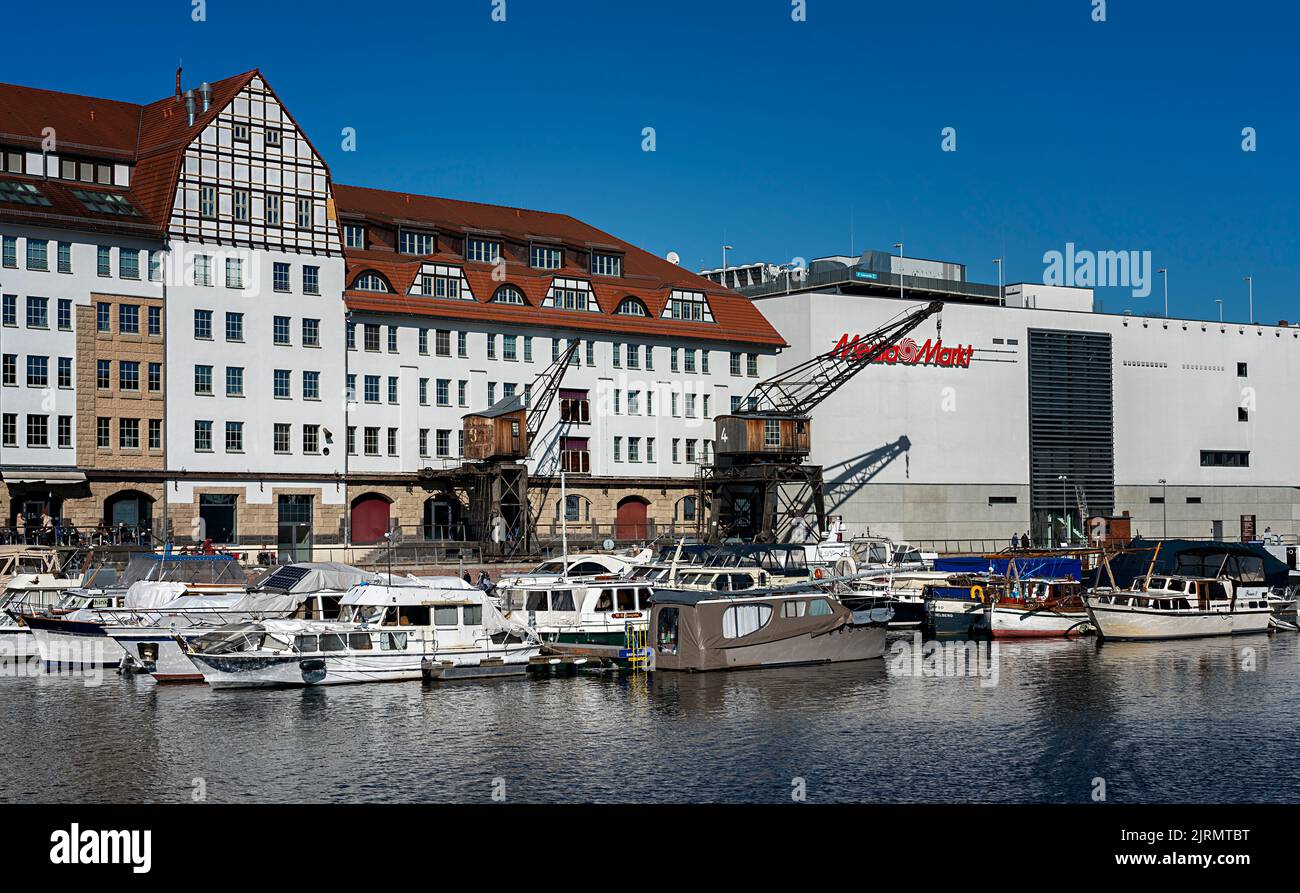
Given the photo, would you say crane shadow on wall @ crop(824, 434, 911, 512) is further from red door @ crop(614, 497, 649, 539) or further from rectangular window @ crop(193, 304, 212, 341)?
rectangular window @ crop(193, 304, 212, 341)

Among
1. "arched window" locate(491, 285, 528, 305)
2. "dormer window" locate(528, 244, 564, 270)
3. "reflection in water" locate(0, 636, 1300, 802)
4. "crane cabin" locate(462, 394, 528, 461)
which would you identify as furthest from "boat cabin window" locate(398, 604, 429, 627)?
"dormer window" locate(528, 244, 564, 270)

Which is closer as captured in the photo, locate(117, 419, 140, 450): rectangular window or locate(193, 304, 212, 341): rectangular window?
locate(117, 419, 140, 450): rectangular window

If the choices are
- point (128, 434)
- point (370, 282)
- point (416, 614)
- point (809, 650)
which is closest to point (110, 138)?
point (370, 282)

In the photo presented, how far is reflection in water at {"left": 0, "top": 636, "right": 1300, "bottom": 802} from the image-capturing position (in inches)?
1270

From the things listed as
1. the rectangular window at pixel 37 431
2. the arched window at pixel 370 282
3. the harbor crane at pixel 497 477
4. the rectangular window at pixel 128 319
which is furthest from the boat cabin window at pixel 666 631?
the arched window at pixel 370 282

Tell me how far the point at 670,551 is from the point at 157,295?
30.5 metres

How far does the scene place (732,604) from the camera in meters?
53.5

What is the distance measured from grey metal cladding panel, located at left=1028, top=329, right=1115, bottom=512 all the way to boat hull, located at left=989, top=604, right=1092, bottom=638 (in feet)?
160

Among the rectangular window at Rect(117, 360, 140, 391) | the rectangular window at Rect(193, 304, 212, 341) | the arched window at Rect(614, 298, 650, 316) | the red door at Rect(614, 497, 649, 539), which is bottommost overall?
the red door at Rect(614, 497, 649, 539)

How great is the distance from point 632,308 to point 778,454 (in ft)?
44.4

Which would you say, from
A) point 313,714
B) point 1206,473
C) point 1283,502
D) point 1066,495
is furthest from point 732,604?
point 1283,502

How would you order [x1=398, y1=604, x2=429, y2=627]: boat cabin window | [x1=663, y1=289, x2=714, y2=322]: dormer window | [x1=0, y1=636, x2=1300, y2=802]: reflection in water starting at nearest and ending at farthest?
[x1=0, y1=636, x2=1300, y2=802]: reflection in water
[x1=398, y1=604, x2=429, y2=627]: boat cabin window
[x1=663, y1=289, x2=714, y2=322]: dormer window

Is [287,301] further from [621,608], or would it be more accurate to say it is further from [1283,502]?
[1283,502]

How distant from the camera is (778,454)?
100 metres
